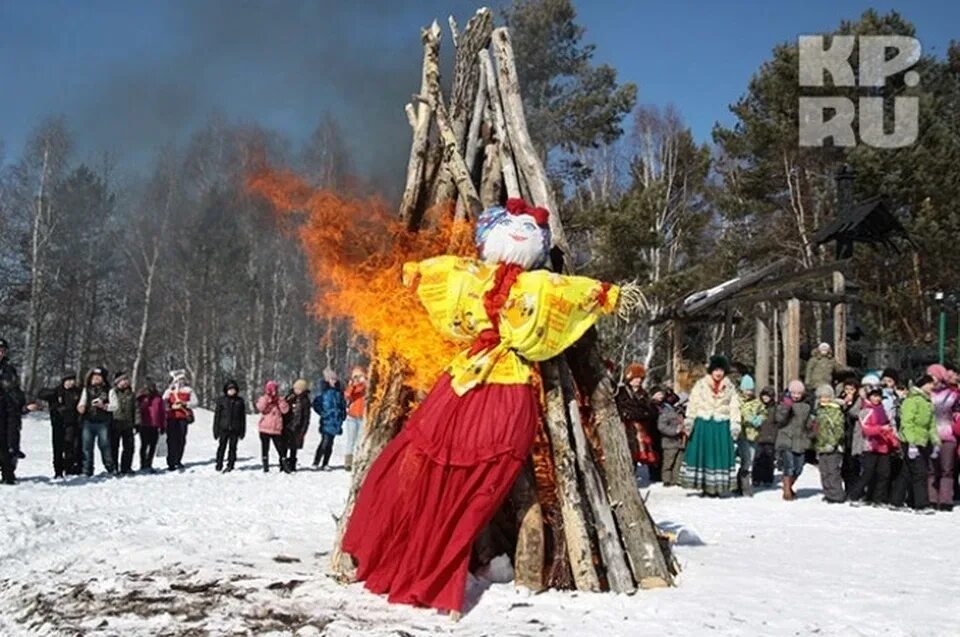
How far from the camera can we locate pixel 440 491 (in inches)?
201

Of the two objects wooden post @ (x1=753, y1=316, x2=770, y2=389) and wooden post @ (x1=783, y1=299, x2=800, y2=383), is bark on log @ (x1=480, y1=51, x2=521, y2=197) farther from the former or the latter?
wooden post @ (x1=753, y1=316, x2=770, y2=389)

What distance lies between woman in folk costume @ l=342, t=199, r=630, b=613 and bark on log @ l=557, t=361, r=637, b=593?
1.09ft

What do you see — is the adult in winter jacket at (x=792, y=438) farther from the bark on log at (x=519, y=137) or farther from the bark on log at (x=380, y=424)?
the bark on log at (x=380, y=424)

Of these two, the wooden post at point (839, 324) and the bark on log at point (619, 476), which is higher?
the wooden post at point (839, 324)

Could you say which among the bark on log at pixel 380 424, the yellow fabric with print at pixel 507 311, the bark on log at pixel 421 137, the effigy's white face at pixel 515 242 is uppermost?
the bark on log at pixel 421 137

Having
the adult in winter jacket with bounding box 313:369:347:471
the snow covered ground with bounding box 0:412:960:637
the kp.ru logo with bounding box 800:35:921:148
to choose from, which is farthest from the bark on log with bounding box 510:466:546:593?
the kp.ru logo with bounding box 800:35:921:148

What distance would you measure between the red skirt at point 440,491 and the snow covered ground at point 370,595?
0.18 meters

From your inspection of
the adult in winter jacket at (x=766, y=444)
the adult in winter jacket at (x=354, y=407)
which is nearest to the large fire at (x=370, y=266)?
the adult in winter jacket at (x=766, y=444)

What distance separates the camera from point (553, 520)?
18.1ft

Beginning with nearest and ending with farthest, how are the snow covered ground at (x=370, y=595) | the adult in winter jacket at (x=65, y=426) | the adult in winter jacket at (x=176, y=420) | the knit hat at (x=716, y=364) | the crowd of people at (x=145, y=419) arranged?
1. the snow covered ground at (x=370, y=595)
2. the knit hat at (x=716, y=364)
3. the crowd of people at (x=145, y=419)
4. the adult in winter jacket at (x=65, y=426)
5. the adult in winter jacket at (x=176, y=420)

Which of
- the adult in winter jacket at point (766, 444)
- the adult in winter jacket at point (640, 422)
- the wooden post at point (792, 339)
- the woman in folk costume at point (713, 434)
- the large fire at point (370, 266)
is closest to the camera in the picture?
the large fire at point (370, 266)

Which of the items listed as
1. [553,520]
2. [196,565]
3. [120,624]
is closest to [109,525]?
[196,565]

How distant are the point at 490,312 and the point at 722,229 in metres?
26.7

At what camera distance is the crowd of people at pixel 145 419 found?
11836mm
